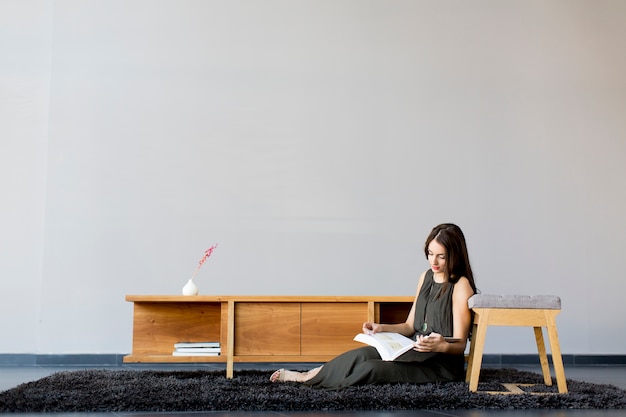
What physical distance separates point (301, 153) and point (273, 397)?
A: 2.89 m

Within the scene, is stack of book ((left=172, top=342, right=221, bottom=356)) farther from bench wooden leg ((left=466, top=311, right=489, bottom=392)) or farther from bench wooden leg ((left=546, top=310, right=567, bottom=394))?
bench wooden leg ((left=546, top=310, right=567, bottom=394))

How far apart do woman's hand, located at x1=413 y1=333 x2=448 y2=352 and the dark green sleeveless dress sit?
5.3 inches

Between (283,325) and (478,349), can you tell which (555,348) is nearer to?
(478,349)

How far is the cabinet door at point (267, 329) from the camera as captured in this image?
366 cm

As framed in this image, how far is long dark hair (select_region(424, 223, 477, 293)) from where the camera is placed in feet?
10.9

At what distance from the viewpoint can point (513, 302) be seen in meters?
3.03

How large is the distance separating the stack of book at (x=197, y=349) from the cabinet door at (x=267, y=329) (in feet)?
0.37

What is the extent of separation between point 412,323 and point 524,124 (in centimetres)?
270

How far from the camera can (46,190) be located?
204 inches

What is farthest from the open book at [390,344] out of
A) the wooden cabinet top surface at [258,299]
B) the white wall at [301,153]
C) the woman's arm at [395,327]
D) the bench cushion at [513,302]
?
the white wall at [301,153]

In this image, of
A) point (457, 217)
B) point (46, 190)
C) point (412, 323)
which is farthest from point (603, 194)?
point (46, 190)

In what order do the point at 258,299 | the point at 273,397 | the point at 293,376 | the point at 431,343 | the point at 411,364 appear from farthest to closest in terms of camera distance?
the point at 258,299 → the point at 293,376 → the point at 411,364 → the point at 431,343 → the point at 273,397

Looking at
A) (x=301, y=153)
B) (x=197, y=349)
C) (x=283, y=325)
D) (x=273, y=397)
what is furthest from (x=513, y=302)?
(x=301, y=153)

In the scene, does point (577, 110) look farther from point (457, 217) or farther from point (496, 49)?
point (457, 217)
